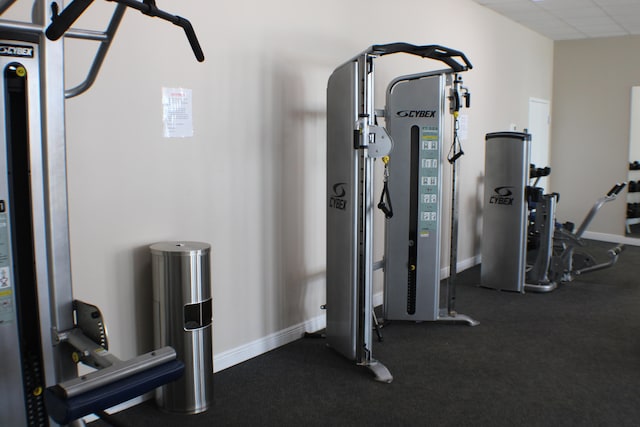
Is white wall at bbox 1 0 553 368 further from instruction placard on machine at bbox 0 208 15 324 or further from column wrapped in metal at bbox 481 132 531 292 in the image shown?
column wrapped in metal at bbox 481 132 531 292

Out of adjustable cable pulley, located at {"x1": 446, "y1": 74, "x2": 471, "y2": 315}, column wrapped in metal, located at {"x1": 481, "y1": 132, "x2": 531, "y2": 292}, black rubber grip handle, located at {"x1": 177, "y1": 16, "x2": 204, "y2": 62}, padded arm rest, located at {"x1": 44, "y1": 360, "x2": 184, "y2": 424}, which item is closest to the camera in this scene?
padded arm rest, located at {"x1": 44, "y1": 360, "x2": 184, "y2": 424}

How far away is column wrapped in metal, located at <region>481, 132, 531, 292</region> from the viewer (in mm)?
4773

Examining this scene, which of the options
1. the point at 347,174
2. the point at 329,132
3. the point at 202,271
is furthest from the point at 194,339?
the point at 329,132

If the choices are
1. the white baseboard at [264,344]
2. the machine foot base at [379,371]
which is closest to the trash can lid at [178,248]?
the white baseboard at [264,344]

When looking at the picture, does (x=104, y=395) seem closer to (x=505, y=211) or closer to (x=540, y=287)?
(x=505, y=211)

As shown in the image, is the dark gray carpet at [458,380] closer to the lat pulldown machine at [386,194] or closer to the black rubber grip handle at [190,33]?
the lat pulldown machine at [386,194]

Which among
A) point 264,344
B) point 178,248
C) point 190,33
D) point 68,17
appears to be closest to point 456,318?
point 264,344

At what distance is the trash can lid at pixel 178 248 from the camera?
2586 mm

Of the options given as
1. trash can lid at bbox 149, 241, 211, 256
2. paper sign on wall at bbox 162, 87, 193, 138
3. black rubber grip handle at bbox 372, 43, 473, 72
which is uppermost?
black rubber grip handle at bbox 372, 43, 473, 72

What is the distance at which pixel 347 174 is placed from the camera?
3.10 meters

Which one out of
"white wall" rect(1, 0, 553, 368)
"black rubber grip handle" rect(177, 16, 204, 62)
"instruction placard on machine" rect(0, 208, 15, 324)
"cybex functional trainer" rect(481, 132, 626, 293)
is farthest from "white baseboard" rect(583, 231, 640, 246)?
"instruction placard on machine" rect(0, 208, 15, 324)

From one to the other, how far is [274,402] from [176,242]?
95 centimetres

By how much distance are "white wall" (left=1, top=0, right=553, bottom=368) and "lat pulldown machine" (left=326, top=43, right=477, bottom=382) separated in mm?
363

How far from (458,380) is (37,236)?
231 centimetres
